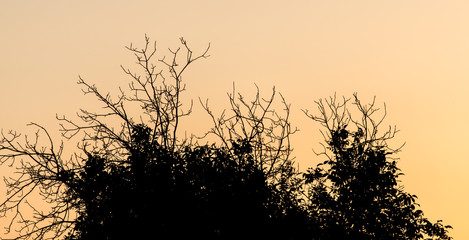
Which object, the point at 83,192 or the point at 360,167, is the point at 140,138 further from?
the point at 360,167

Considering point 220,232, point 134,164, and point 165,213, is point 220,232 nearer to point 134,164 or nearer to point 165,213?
point 165,213

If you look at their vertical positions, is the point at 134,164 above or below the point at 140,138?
below

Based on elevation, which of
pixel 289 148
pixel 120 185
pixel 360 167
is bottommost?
pixel 120 185

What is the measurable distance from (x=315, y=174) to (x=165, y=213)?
6870mm

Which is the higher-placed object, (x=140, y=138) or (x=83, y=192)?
(x=140, y=138)

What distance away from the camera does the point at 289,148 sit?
17.2 m

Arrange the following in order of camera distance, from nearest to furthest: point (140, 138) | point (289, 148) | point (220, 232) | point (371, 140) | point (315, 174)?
point (220, 232)
point (289, 148)
point (140, 138)
point (371, 140)
point (315, 174)

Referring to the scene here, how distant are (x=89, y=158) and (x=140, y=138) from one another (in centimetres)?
163

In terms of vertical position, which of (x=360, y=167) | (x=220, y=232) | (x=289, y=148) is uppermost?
(x=360, y=167)

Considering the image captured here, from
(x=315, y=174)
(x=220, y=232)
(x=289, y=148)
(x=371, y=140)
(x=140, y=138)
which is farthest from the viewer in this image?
(x=315, y=174)

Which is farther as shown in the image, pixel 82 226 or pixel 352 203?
pixel 352 203

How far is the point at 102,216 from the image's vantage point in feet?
55.0

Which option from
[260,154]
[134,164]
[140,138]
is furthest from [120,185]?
[260,154]

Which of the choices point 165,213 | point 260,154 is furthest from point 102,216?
point 260,154
